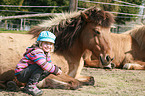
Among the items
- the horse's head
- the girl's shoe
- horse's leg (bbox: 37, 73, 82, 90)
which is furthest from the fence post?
the girl's shoe

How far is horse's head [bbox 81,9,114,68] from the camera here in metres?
3.19

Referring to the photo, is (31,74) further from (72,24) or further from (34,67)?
(72,24)

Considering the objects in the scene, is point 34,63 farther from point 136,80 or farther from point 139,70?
point 139,70

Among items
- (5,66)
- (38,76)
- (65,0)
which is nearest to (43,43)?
(38,76)

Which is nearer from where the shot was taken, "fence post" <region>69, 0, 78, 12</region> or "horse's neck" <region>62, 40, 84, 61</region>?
"horse's neck" <region>62, 40, 84, 61</region>

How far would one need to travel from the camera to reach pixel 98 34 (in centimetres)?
324

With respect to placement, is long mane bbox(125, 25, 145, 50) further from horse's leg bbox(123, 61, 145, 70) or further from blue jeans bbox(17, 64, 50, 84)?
blue jeans bbox(17, 64, 50, 84)

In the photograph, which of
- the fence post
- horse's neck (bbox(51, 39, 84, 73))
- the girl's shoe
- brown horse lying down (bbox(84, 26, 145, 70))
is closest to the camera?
the girl's shoe

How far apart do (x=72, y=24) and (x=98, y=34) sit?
2.01 ft

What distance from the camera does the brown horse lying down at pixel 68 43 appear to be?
Result: 291 cm

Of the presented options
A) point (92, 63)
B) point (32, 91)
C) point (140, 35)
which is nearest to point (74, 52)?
point (32, 91)

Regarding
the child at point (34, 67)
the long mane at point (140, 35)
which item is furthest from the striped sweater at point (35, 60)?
the long mane at point (140, 35)

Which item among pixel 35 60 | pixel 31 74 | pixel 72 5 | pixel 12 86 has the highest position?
pixel 72 5

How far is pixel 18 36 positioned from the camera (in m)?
3.32
